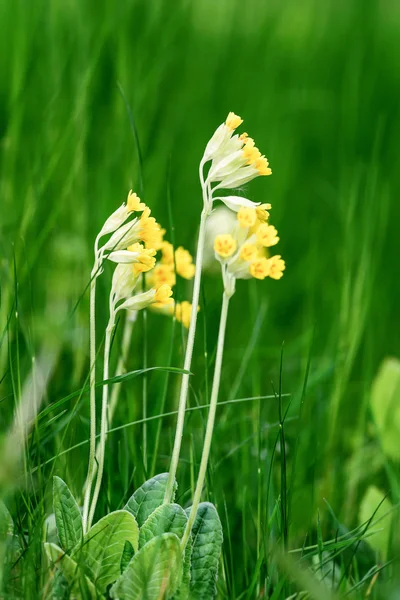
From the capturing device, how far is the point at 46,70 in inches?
86.1

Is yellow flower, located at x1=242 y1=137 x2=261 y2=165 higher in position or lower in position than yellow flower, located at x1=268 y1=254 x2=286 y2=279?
higher

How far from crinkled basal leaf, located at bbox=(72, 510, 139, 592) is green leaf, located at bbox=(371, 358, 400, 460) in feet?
2.43

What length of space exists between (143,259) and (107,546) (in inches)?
12.5

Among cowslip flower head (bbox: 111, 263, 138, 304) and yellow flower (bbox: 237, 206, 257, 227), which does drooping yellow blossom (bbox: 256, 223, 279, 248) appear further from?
cowslip flower head (bbox: 111, 263, 138, 304)

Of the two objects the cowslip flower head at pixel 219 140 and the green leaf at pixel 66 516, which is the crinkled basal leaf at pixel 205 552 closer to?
the green leaf at pixel 66 516

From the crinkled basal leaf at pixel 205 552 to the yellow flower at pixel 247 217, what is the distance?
317 mm

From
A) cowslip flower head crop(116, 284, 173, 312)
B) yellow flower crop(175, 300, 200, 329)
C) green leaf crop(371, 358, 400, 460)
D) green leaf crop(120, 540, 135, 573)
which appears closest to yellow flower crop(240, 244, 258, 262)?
cowslip flower head crop(116, 284, 173, 312)

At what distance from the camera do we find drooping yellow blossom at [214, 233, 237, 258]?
2.86 feet

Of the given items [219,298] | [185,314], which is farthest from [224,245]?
[219,298]

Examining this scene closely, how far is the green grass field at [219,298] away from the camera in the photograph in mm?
1060

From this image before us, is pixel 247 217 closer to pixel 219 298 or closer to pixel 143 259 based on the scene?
pixel 143 259

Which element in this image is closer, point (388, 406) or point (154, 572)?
point (154, 572)

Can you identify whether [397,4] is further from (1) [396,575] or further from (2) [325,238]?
(1) [396,575]

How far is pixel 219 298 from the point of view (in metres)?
1.57
